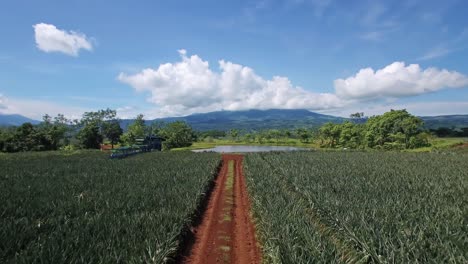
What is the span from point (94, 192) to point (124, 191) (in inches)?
54.5

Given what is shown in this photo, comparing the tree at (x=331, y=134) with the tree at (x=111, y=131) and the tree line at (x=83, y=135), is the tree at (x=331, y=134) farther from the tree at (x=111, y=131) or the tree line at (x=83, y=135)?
the tree at (x=111, y=131)

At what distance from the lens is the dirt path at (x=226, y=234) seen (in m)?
9.42

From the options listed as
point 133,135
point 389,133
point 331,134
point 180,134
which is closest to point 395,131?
point 389,133

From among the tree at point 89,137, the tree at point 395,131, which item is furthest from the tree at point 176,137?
A: the tree at point 395,131

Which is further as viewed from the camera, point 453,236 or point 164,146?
point 164,146

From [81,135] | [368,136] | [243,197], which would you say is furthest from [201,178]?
[81,135]

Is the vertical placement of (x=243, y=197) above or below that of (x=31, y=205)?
below

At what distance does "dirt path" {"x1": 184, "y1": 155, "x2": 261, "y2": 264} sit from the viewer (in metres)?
9.42

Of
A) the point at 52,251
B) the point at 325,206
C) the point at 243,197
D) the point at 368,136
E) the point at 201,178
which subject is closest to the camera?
the point at 52,251

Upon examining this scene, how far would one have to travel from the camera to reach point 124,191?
15773mm

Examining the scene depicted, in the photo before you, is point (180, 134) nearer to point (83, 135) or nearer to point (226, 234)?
point (83, 135)

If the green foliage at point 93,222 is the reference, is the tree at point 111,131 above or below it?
above

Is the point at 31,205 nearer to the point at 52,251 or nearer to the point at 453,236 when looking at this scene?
the point at 52,251

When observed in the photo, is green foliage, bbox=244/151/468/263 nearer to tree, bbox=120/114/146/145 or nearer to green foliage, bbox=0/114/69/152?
green foliage, bbox=0/114/69/152
